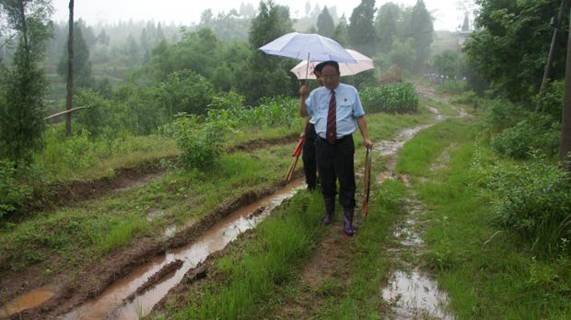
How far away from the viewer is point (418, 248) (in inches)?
222

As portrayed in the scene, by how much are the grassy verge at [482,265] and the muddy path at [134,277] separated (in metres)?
2.66

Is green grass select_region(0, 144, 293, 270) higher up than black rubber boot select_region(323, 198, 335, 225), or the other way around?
black rubber boot select_region(323, 198, 335, 225)

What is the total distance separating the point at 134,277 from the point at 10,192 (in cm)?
234

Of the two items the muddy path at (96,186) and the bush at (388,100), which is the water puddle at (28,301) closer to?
the muddy path at (96,186)

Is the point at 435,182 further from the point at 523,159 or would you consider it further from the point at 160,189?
the point at 160,189

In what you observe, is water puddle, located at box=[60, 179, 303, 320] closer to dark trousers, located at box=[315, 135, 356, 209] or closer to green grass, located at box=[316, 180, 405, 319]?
dark trousers, located at box=[315, 135, 356, 209]

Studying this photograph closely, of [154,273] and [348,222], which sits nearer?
[154,273]

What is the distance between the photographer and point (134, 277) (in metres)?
5.10

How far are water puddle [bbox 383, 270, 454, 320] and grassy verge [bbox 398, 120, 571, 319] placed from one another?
119 mm

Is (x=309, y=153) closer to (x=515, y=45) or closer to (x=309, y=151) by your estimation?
(x=309, y=151)

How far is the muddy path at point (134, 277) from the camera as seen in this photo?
4.33m

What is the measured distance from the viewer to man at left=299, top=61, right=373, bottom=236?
5527 millimetres

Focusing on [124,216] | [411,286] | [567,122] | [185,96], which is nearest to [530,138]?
[567,122]

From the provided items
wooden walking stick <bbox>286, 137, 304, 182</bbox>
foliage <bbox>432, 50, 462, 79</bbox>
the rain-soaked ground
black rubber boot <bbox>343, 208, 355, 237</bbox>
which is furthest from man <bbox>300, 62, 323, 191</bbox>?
foliage <bbox>432, 50, 462, 79</bbox>
